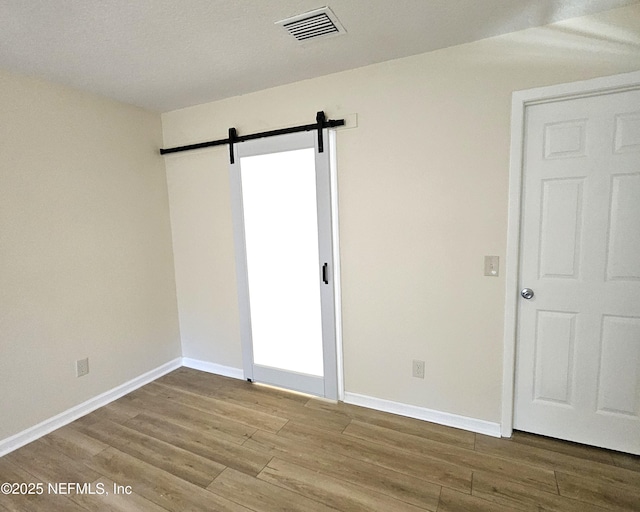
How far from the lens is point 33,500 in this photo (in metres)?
1.81

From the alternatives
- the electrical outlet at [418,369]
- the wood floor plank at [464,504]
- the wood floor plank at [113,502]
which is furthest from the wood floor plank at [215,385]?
the wood floor plank at [464,504]

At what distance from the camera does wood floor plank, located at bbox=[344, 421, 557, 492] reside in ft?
6.01

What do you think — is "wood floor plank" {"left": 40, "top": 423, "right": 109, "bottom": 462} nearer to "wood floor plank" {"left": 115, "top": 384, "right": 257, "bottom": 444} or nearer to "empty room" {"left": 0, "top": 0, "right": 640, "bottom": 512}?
"empty room" {"left": 0, "top": 0, "right": 640, "bottom": 512}

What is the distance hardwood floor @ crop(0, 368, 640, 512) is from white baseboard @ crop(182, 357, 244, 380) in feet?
1.87

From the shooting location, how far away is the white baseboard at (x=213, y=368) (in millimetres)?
3192

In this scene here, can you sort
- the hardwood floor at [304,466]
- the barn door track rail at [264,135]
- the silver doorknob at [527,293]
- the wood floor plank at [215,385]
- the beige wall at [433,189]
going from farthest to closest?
the wood floor plank at [215,385]
the barn door track rail at [264,135]
the silver doorknob at [527,293]
the beige wall at [433,189]
the hardwood floor at [304,466]

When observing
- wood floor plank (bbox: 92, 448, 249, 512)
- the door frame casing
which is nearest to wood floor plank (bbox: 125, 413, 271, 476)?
wood floor plank (bbox: 92, 448, 249, 512)

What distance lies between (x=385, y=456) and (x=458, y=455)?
17.9 inches

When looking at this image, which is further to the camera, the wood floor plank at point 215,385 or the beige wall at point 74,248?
the wood floor plank at point 215,385

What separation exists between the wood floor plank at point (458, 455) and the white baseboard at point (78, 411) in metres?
2.04

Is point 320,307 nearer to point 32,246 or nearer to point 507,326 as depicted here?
point 507,326

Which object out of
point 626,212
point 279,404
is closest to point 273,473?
point 279,404

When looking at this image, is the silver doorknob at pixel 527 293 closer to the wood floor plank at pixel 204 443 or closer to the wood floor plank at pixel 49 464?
the wood floor plank at pixel 204 443

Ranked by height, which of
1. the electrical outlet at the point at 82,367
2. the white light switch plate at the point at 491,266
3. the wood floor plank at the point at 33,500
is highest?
the white light switch plate at the point at 491,266
